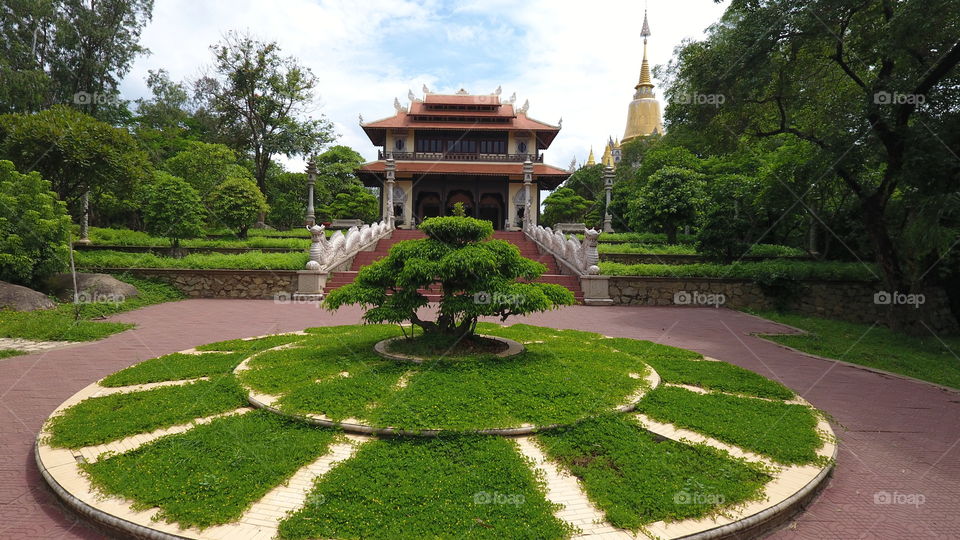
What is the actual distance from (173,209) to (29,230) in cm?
479

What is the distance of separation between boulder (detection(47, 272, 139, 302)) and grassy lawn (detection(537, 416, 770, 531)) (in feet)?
44.4

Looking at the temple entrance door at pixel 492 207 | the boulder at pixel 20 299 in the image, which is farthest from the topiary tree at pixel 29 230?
the temple entrance door at pixel 492 207

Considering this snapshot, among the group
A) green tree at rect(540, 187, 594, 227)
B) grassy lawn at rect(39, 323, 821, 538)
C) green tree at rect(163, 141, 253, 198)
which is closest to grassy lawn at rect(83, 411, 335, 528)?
grassy lawn at rect(39, 323, 821, 538)

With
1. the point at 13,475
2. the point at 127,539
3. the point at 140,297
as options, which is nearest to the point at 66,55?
the point at 140,297

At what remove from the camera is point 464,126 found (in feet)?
99.9

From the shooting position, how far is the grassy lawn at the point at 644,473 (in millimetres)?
2926

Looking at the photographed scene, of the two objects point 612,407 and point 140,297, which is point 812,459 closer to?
point 612,407

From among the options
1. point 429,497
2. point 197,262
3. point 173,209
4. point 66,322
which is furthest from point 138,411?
point 173,209

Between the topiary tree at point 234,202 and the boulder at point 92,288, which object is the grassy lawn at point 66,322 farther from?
the topiary tree at point 234,202

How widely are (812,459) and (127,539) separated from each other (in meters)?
5.04

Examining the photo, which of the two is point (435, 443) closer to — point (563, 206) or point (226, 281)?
point (226, 281)

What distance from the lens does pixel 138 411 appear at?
14.1ft

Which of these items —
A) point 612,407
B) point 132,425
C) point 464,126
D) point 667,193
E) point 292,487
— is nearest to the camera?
point 292,487

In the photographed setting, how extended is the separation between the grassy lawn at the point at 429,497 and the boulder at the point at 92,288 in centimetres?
1251
